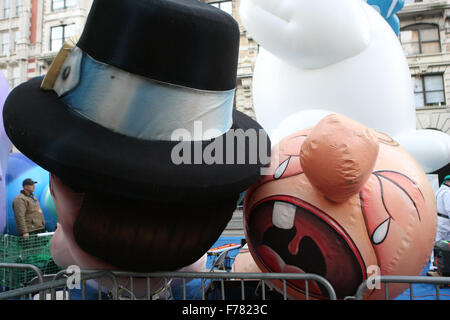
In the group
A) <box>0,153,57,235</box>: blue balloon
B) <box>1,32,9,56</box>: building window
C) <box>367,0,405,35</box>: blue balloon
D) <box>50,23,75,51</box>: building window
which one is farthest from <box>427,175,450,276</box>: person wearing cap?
<box>1,32,9,56</box>: building window

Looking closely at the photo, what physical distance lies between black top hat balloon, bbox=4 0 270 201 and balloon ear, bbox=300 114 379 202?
393 mm

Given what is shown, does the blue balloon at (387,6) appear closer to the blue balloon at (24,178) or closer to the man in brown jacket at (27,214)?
the man in brown jacket at (27,214)

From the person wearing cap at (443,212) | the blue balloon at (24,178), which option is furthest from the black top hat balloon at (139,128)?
the blue balloon at (24,178)

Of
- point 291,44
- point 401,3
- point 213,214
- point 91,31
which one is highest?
point 401,3

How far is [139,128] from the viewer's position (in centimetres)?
173

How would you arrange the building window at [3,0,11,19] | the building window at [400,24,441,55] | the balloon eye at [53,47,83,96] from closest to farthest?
the balloon eye at [53,47,83,96] < the building window at [400,24,441,55] < the building window at [3,0,11,19]

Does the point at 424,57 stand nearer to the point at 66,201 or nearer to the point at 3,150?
the point at 3,150

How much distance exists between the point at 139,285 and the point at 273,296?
4.85 feet

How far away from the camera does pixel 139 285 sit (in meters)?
2.18

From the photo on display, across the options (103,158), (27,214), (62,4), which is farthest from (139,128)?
(62,4)

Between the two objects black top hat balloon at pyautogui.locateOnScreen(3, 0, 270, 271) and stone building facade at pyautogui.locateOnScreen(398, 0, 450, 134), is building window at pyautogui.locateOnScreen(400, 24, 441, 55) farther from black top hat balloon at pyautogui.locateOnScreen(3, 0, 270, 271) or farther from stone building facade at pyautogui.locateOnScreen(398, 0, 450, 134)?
black top hat balloon at pyautogui.locateOnScreen(3, 0, 270, 271)

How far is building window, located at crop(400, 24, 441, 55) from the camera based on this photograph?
16.4m
